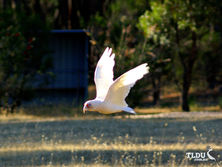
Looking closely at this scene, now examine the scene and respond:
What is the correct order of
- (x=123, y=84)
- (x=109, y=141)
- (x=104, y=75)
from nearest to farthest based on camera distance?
(x=123, y=84)
(x=104, y=75)
(x=109, y=141)

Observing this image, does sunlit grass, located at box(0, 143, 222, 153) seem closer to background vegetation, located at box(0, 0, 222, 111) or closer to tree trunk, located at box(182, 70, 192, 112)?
background vegetation, located at box(0, 0, 222, 111)

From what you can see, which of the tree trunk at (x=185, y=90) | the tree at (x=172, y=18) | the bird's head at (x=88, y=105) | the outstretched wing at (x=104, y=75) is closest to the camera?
the bird's head at (x=88, y=105)

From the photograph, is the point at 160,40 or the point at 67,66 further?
the point at 67,66

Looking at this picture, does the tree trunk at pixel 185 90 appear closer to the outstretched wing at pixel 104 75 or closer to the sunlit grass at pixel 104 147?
the sunlit grass at pixel 104 147

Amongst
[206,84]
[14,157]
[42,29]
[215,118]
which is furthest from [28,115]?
[206,84]

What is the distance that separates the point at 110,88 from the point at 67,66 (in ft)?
46.1

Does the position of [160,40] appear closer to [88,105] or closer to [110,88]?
[110,88]

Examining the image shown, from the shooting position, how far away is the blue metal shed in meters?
20.4

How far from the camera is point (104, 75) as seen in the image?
24.3 feet

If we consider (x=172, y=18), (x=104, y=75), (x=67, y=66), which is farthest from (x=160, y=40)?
(x=104, y=75)

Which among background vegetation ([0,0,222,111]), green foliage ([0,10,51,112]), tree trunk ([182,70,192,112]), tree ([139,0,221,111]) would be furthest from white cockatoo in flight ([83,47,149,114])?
tree trunk ([182,70,192,112])

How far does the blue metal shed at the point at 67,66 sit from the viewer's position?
803 inches

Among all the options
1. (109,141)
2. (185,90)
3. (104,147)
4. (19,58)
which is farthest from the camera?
(185,90)

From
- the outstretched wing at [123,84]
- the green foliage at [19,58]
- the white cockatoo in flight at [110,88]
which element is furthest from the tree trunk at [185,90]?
the outstretched wing at [123,84]
